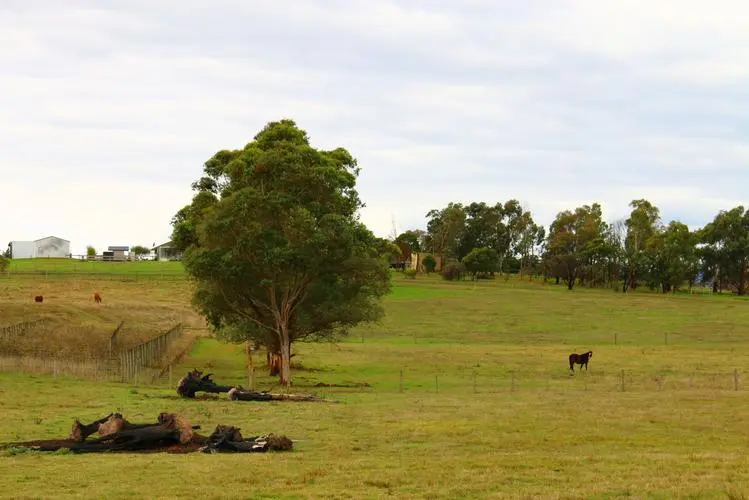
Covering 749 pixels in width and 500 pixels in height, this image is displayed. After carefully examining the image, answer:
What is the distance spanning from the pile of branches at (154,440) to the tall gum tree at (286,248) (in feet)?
79.3

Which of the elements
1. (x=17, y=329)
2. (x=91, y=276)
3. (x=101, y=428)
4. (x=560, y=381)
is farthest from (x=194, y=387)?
(x=91, y=276)

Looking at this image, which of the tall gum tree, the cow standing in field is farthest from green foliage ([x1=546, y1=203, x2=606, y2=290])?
the tall gum tree

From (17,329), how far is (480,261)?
130248 millimetres

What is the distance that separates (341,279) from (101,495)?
3522 centimetres

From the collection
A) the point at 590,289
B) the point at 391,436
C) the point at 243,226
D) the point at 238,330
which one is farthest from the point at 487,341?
the point at 590,289

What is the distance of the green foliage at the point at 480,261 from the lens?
176 m

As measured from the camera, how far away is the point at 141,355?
4856 centimetres

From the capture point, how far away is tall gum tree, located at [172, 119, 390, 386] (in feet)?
154

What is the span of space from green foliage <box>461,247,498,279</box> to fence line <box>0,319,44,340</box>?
411 feet

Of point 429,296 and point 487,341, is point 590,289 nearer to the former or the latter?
point 429,296

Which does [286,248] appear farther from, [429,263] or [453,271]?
[429,263]

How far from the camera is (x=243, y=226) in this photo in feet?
155

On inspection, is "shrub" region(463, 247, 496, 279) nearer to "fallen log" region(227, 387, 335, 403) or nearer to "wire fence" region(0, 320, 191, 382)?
"wire fence" region(0, 320, 191, 382)

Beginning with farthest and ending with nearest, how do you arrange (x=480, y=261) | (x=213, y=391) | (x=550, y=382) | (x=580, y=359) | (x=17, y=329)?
(x=480, y=261) < (x=580, y=359) < (x=17, y=329) < (x=550, y=382) < (x=213, y=391)
